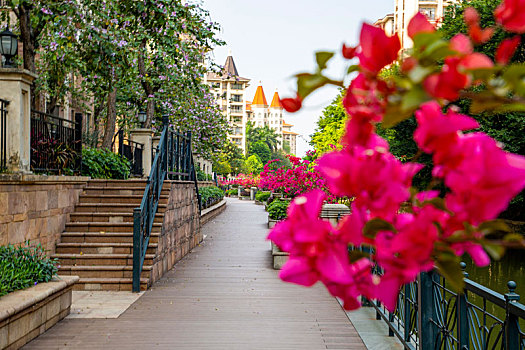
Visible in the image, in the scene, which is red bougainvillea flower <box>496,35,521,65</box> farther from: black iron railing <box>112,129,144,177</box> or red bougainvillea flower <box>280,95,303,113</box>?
black iron railing <box>112,129,144,177</box>

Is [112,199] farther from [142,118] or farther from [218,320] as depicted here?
[142,118]

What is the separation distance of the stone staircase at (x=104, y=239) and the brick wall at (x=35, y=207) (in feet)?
0.92

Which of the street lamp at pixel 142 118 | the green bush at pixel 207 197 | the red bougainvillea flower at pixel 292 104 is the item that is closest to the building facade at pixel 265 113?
the green bush at pixel 207 197

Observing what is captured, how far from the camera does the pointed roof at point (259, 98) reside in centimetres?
15862

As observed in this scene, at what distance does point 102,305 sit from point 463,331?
5.28 metres

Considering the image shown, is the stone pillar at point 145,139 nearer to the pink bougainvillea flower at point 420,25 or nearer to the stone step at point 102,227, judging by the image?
the stone step at point 102,227

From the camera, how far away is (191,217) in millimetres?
13680

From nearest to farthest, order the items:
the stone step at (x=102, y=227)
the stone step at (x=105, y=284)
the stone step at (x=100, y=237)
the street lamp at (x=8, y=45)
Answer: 1. the stone step at (x=105, y=284)
2. the street lamp at (x=8, y=45)
3. the stone step at (x=100, y=237)
4. the stone step at (x=102, y=227)

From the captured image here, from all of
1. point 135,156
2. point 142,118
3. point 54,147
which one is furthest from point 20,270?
point 142,118

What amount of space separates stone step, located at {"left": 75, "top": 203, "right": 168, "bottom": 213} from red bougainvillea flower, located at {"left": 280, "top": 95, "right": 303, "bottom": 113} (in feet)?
30.9

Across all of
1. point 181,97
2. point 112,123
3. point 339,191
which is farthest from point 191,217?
point 339,191

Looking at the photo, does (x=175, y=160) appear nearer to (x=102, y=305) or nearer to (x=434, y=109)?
(x=102, y=305)

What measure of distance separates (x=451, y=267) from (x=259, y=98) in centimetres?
16004

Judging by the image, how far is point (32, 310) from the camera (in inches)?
221
